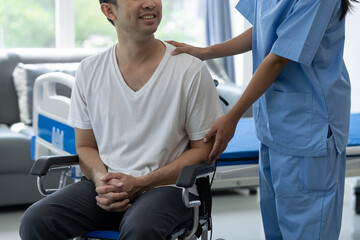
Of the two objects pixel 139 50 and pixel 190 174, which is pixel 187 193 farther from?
pixel 139 50

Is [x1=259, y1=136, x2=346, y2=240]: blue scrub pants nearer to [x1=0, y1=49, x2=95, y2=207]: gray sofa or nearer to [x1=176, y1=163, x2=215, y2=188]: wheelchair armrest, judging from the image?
[x1=176, y1=163, x2=215, y2=188]: wheelchair armrest

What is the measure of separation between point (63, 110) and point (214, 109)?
0.81 meters

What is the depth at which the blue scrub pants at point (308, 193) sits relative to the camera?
1908 mm

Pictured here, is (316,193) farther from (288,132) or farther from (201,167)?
(201,167)

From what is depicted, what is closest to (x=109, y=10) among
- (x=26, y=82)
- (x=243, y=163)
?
(x=243, y=163)

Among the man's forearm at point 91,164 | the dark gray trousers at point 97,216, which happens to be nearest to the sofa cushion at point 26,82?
the man's forearm at point 91,164

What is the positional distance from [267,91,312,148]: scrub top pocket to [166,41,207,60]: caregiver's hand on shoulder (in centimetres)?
33

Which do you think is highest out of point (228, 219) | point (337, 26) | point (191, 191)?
point (337, 26)

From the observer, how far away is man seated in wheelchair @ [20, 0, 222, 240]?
1.85 m

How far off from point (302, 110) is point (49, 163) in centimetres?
82

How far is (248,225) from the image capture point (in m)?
3.36

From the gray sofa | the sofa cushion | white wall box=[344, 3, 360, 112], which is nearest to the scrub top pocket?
the gray sofa

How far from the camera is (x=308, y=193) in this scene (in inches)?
75.9

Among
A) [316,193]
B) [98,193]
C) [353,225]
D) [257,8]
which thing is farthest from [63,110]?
[353,225]
